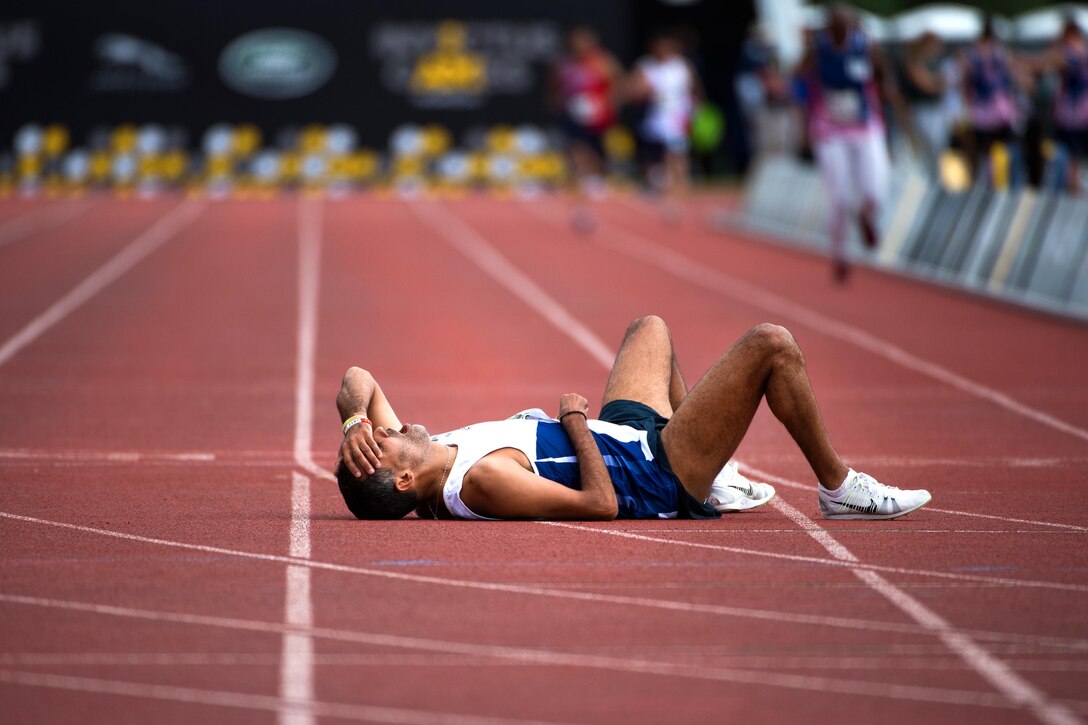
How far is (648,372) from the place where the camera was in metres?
7.00

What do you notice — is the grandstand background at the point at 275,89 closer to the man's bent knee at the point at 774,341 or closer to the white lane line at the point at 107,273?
the white lane line at the point at 107,273

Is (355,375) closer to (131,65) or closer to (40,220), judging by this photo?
(40,220)

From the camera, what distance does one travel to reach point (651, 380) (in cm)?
698

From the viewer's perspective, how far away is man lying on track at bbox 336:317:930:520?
6.32 meters

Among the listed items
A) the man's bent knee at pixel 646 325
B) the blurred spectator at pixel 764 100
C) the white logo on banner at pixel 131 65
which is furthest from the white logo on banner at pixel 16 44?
the man's bent knee at pixel 646 325

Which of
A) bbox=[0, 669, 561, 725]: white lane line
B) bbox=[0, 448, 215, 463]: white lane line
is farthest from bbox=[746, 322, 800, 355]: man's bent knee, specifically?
bbox=[0, 448, 215, 463]: white lane line

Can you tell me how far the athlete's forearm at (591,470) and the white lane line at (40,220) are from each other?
17.7m

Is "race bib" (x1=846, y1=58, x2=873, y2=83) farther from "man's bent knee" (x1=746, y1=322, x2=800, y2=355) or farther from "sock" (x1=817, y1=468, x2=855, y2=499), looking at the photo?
"man's bent knee" (x1=746, y1=322, x2=800, y2=355)

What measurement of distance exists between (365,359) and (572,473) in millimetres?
6500

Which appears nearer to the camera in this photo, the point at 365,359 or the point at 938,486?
the point at 938,486

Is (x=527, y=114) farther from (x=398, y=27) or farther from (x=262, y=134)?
(x=262, y=134)

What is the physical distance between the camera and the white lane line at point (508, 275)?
13742 millimetres

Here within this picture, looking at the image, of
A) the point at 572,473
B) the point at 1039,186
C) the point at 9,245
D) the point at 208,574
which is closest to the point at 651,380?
the point at 572,473

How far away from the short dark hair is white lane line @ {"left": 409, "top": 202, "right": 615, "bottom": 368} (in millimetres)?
5906
